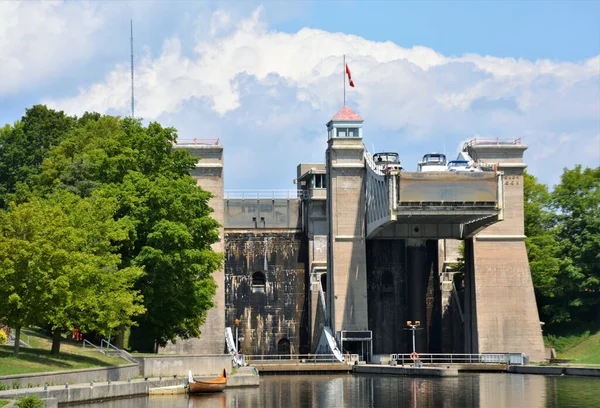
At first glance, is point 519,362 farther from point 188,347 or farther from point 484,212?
point 188,347

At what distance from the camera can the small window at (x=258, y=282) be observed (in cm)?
9494

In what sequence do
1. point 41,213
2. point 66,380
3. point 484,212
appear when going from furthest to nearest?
point 484,212
point 41,213
point 66,380

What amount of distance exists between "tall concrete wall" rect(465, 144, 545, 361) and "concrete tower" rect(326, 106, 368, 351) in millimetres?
8053

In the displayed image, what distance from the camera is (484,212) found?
8100cm

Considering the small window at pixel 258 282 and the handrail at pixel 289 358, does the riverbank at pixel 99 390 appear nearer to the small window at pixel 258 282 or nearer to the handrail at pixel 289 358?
the handrail at pixel 289 358

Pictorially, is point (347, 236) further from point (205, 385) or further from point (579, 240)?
point (205, 385)

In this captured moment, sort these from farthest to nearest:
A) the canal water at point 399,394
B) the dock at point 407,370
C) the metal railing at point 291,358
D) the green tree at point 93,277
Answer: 1. the metal railing at point 291,358
2. the dock at point 407,370
3. the green tree at point 93,277
4. the canal water at point 399,394

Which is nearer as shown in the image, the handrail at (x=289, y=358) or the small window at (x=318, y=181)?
the handrail at (x=289, y=358)

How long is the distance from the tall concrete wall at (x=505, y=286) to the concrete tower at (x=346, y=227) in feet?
26.4

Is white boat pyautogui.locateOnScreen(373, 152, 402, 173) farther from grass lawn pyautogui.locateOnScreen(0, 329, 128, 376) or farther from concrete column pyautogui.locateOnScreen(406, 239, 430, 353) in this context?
grass lawn pyautogui.locateOnScreen(0, 329, 128, 376)

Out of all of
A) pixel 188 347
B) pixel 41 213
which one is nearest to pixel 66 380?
pixel 41 213

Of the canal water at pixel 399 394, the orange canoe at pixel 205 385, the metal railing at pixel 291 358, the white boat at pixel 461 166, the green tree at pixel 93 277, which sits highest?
the white boat at pixel 461 166

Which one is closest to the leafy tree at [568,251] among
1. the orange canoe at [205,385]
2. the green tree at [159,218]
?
the green tree at [159,218]

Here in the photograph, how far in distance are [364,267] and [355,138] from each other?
9.62 meters
